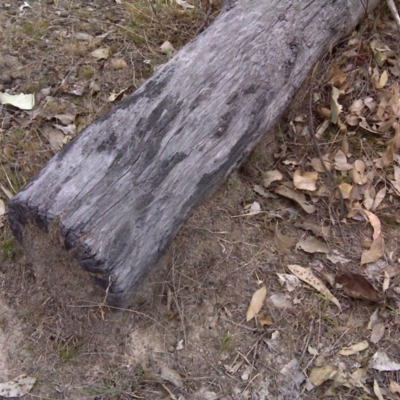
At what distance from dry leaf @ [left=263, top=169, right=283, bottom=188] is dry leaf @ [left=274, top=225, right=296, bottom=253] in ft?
0.91

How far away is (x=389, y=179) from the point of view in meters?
2.65

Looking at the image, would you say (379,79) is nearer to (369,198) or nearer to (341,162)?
(341,162)

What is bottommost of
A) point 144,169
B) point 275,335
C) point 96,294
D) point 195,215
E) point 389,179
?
point 389,179

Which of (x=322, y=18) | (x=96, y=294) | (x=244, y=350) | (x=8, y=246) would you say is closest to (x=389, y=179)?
(x=322, y=18)

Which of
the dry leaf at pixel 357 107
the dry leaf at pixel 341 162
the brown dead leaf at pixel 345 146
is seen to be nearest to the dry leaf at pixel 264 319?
the dry leaf at pixel 341 162

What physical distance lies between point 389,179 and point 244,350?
1.16m

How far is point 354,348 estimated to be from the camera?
84.4 inches

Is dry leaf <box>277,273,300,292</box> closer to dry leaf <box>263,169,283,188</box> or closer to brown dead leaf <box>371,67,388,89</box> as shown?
dry leaf <box>263,169,283,188</box>

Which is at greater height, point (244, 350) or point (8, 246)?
point (8, 246)

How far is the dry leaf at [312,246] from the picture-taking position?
240 cm

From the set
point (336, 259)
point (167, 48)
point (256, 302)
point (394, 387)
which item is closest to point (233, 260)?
point (256, 302)

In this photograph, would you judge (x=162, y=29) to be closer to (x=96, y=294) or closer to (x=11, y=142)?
(x=11, y=142)

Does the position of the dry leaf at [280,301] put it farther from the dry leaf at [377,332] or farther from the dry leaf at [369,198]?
the dry leaf at [369,198]

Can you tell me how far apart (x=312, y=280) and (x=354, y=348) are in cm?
32
